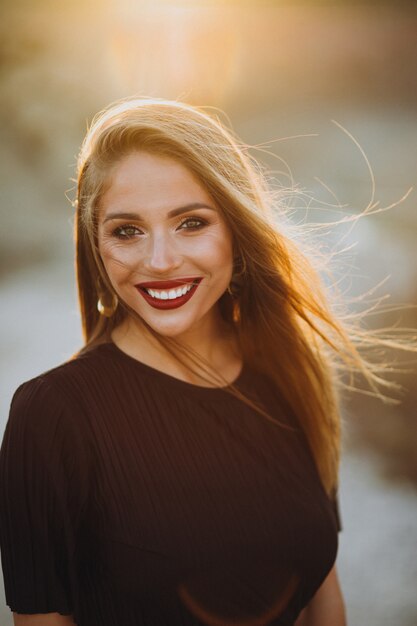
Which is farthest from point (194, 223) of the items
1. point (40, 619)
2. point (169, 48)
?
point (169, 48)

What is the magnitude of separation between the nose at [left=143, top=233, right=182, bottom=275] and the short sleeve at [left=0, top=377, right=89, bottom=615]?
29cm

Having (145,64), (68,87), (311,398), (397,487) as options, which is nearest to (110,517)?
(311,398)

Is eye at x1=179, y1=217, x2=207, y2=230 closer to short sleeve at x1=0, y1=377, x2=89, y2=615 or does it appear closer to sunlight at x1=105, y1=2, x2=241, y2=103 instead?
short sleeve at x1=0, y1=377, x2=89, y2=615

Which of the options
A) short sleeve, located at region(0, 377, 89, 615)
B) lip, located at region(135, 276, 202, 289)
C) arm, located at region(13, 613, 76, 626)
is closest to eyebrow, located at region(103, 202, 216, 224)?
lip, located at region(135, 276, 202, 289)

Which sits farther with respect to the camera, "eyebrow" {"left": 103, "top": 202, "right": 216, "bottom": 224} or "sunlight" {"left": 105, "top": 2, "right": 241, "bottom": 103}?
"sunlight" {"left": 105, "top": 2, "right": 241, "bottom": 103}

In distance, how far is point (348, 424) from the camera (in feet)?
10.2

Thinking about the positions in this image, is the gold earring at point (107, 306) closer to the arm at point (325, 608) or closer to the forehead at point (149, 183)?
the forehead at point (149, 183)

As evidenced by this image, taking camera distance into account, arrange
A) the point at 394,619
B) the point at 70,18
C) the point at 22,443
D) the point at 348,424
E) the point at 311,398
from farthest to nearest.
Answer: the point at 70,18
the point at 348,424
the point at 394,619
the point at 311,398
the point at 22,443

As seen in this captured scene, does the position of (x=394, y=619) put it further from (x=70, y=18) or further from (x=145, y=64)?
(x=70, y=18)

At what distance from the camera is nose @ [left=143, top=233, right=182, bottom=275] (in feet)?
3.92

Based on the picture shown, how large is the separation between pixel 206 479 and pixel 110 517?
20 centimetres

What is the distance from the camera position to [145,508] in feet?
3.80

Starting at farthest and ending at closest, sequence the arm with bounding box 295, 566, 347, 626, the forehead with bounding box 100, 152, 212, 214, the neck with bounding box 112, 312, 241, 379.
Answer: the arm with bounding box 295, 566, 347, 626 < the neck with bounding box 112, 312, 241, 379 < the forehead with bounding box 100, 152, 212, 214

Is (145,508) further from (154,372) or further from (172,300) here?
(172,300)
